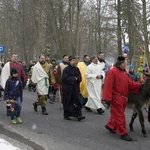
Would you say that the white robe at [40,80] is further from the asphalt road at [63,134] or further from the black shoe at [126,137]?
the black shoe at [126,137]

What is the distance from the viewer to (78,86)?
9891 millimetres

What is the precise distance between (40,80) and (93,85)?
6.11 feet

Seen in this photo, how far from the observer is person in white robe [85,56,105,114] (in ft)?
36.2

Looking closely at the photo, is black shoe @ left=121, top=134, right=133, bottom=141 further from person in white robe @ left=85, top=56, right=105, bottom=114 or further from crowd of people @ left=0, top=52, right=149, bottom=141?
person in white robe @ left=85, top=56, right=105, bottom=114

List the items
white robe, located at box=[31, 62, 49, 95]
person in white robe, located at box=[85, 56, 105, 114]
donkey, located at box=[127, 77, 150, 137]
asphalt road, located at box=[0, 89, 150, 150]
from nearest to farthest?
asphalt road, located at box=[0, 89, 150, 150] < donkey, located at box=[127, 77, 150, 137] < white robe, located at box=[31, 62, 49, 95] < person in white robe, located at box=[85, 56, 105, 114]

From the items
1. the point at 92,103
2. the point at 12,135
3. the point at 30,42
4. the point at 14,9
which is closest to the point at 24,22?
the point at 14,9

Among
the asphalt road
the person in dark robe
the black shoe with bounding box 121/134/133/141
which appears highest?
the person in dark robe

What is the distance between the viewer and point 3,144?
6.57 metres

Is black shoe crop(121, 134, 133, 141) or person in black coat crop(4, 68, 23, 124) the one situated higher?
person in black coat crop(4, 68, 23, 124)

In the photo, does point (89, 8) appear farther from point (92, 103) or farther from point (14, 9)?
point (92, 103)

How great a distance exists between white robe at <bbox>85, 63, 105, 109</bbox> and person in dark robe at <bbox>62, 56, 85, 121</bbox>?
1.29m

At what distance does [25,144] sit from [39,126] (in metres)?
1.85

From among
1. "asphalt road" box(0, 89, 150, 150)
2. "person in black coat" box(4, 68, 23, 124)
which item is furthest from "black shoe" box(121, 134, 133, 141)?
"person in black coat" box(4, 68, 23, 124)

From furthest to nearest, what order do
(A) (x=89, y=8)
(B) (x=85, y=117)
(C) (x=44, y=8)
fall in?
1. (A) (x=89, y=8)
2. (C) (x=44, y=8)
3. (B) (x=85, y=117)
